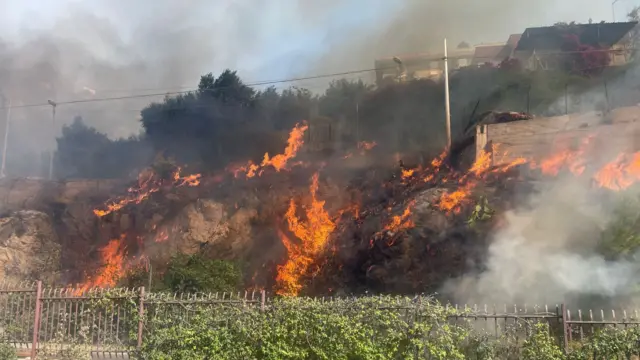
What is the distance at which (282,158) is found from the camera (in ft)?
94.9

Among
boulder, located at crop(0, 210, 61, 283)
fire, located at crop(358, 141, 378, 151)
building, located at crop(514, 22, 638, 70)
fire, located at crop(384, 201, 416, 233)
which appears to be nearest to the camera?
fire, located at crop(384, 201, 416, 233)

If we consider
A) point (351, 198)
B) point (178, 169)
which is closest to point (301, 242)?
point (351, 198)

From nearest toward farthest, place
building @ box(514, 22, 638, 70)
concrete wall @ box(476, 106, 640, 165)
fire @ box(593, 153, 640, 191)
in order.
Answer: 1. fire @ box(593, 153, 640, 191)
2. concrete wall @ box(476, 106, 640, 165)
3. building @ box(514, 22, 638, 70)

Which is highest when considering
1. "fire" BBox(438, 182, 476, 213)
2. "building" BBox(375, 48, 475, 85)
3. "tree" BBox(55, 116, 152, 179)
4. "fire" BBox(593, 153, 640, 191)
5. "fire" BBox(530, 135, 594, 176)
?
"building" BBox(375, 48, 475, 85)

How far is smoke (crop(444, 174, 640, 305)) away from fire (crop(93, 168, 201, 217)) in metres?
17.7

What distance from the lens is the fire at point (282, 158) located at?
28.0m

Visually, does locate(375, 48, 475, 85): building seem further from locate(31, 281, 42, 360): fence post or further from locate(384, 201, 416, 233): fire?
locate(31, 281, 42, 360): fence post

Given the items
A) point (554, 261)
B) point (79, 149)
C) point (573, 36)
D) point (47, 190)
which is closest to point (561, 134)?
point (554, 261)

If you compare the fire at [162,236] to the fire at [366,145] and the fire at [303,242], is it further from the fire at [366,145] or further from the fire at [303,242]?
the fire at [366,145]

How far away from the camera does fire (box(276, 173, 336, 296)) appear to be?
810 inches

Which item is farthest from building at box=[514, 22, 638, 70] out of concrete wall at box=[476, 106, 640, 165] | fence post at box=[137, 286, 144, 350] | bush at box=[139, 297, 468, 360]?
fence post at box=[137, 286, 144, 350]

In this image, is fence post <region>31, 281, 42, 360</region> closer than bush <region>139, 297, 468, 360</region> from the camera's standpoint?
No

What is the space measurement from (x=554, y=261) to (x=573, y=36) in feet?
81.2

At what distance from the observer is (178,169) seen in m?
29.8
